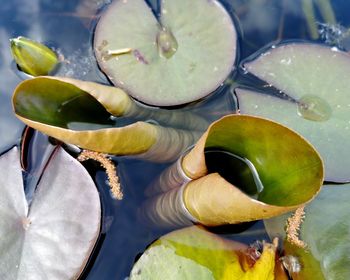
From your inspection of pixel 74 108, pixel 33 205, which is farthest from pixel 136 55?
pixel 33 205

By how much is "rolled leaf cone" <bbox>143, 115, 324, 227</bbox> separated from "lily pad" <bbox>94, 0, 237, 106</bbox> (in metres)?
0.29

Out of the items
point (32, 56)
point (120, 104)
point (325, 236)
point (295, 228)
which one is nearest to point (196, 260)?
point (295, 228)

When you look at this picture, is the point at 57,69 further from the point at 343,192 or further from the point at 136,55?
the point at 343,192

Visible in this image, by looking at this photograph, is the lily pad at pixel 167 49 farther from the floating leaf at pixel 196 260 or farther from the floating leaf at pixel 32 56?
the floating leaf at pixel 196 260

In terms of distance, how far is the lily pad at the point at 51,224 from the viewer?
1550mm

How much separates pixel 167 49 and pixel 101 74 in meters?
0.28

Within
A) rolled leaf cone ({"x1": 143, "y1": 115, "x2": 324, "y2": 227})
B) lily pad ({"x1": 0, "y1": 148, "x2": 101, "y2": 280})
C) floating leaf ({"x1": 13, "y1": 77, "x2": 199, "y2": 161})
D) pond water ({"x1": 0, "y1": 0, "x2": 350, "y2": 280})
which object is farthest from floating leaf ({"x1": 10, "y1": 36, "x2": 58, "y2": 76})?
rolled leaf cone ({"x1": 143, "y1": 115, "x2": 324, "y2": 227})

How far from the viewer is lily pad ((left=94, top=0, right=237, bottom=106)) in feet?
5.84

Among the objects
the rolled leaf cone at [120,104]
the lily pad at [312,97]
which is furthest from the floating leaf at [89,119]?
the lily pad at [312,97]

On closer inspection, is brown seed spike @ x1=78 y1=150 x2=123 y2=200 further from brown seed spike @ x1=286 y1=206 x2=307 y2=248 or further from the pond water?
brown seed spike @ x1=286 y1=206 x2=307 y2=248

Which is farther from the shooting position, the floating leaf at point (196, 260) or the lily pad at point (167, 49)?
the lily pad at point (167, 49)

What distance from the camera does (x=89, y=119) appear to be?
1.75 m

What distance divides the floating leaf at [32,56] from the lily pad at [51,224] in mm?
357

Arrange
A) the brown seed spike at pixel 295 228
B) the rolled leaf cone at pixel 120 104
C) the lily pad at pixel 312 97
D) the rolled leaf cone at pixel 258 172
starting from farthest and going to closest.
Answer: the lily pad at pixel 312 97 < the brown seed spike at pixel 295 228 < the rolled leaf cone at pixel 120 104 < the rolled leaf cone at pixel 258 172
